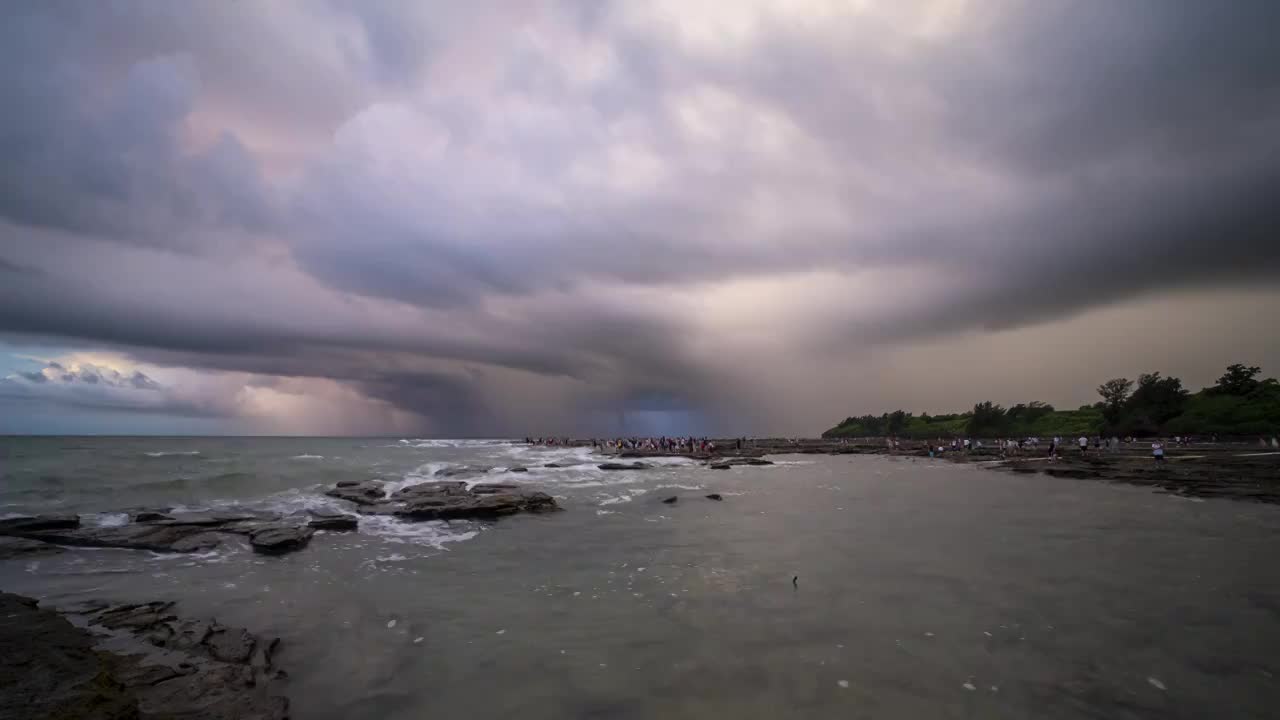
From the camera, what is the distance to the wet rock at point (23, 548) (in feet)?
44.0

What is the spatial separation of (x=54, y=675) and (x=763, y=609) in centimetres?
960

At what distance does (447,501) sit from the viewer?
20984mm

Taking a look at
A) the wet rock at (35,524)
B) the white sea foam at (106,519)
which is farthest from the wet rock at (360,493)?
the wet rock at (35,524)

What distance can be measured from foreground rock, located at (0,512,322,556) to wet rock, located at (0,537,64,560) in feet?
0.34

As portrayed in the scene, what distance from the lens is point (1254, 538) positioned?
42.9 feet

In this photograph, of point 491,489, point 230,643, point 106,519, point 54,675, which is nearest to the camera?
point 54,675

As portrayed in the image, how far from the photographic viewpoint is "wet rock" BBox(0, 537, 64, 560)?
13.4 meters

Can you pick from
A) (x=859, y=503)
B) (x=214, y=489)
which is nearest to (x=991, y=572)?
(x=859, y=503)

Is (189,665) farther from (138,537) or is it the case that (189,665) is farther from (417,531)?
(138,537)

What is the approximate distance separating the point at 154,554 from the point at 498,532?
9076 mm

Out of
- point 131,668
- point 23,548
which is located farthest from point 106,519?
point 131,668

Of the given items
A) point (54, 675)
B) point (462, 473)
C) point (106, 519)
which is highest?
point (54, 675)

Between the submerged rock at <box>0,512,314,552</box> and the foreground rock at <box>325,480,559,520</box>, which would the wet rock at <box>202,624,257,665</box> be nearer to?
the submerged rock at <box>0,512,314,552</box>

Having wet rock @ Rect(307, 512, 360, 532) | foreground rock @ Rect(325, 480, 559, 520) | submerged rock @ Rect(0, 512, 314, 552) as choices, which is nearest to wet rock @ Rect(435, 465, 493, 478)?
foreground rock @ Rect(325, 480, 559, 520)
